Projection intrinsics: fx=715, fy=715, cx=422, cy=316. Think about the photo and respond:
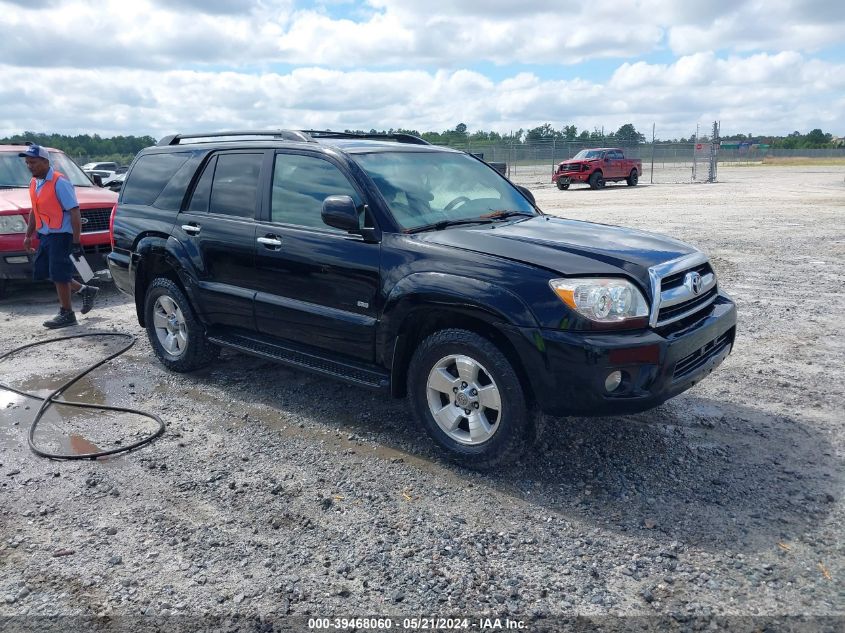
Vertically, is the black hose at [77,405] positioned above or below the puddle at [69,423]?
above

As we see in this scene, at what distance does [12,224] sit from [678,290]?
7.92 meters

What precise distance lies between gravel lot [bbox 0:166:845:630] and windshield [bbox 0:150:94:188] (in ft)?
16.7

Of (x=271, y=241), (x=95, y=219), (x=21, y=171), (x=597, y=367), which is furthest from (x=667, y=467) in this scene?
(x=21, y=171)

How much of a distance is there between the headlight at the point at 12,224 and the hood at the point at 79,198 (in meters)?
0.11

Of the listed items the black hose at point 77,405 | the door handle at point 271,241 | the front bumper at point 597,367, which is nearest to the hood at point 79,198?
the black hose at point 77,405

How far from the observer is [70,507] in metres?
3.79

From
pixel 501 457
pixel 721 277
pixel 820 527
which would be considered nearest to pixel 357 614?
pixel 501 457

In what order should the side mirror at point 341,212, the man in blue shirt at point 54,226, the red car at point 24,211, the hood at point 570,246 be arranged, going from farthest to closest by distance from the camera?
1. the red car at point 24,211
2. the man in blue shirt at point 54,226
3. the side mirror at point 341,212
4. the hood at point 570,246

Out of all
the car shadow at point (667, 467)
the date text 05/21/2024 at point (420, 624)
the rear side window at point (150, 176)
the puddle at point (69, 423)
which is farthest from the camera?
the rear side window at point (150, 176)

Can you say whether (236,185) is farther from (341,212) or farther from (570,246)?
(570,246)

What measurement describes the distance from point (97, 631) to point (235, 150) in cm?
357

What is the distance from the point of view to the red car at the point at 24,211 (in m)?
8.56

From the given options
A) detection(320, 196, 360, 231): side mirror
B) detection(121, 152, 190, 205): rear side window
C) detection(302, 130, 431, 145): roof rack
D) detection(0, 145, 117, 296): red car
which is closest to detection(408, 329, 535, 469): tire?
detection(320, 196, 360, 231): side mirror

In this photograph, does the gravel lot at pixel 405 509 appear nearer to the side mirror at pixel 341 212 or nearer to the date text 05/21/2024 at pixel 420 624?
the date text 05/21/2024 at pixel 420 624
